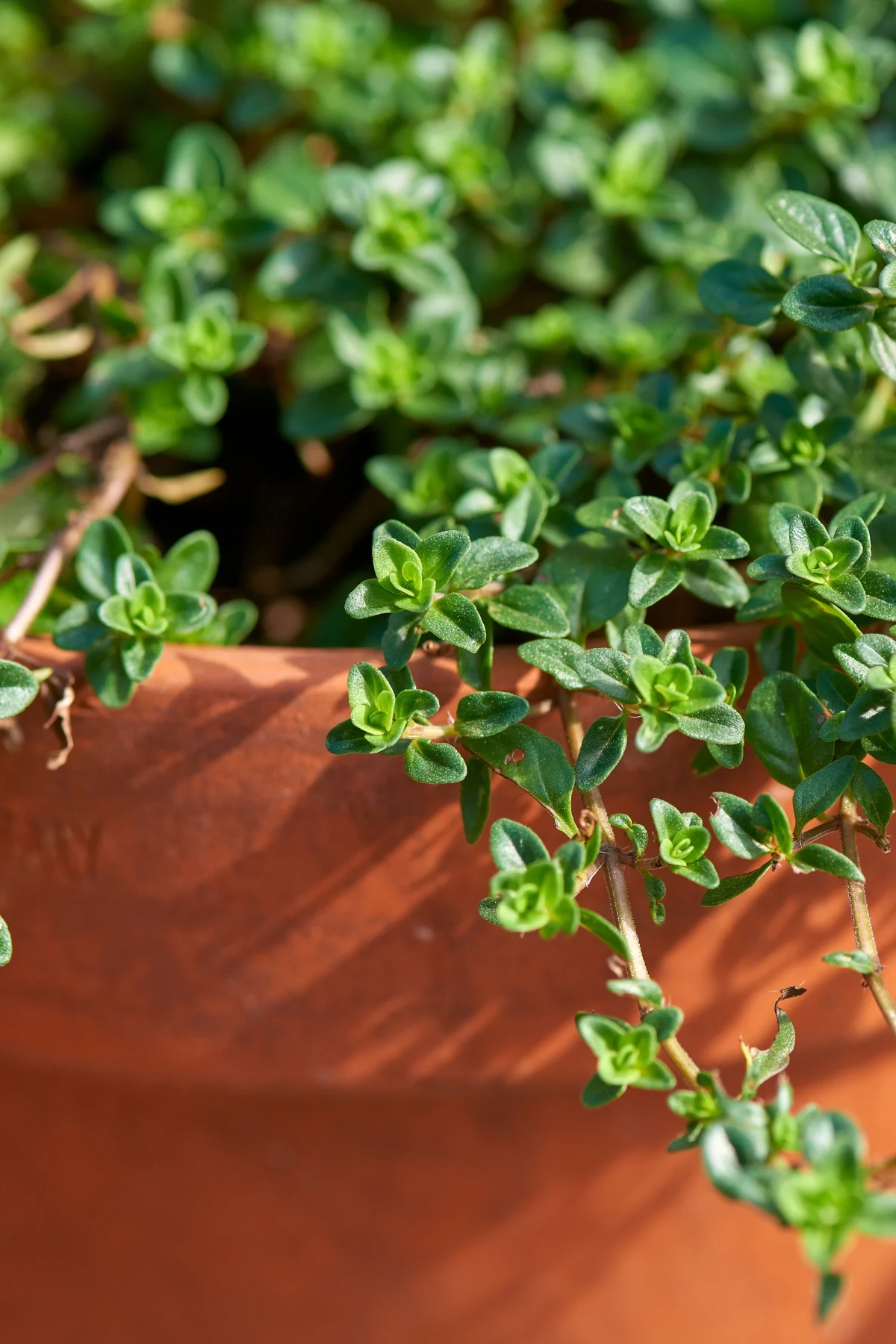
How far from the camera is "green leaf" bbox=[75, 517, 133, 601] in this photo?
2.29ft

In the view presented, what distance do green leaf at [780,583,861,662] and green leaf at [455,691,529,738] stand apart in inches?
5.8

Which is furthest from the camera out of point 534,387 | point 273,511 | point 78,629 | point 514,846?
point 273,511

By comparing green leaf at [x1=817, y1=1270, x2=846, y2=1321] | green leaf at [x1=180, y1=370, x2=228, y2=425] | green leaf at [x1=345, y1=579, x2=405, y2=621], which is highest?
green leaf at [x1=345, y1=579, x2=405, y2=621]

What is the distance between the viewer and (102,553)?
2.32 ft

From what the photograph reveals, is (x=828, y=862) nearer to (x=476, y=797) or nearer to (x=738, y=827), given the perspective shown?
(x=738, y=827)

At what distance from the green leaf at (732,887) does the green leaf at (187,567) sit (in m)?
0.33

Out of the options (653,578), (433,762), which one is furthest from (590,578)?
(433,762)

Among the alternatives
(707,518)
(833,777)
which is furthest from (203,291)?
(833,777)

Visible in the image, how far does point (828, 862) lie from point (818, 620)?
13cm

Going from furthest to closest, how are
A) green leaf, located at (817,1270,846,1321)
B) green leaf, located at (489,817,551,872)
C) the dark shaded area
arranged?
the dark shaded area
green leaf, located at (489,817,551,872)
green leaf, located at (817,1270,846,1321)

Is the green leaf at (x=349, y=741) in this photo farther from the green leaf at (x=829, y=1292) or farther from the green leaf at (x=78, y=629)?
the green leaf at (x=829, y=1292)

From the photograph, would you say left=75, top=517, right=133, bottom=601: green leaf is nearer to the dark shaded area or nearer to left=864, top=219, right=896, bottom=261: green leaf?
the dark shaded area

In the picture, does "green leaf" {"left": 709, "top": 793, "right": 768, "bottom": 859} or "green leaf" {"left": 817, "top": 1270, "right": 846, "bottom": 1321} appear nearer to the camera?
"green leaf" {"left": 817, "top": 1270, "right": 846, "bottom": 1321}

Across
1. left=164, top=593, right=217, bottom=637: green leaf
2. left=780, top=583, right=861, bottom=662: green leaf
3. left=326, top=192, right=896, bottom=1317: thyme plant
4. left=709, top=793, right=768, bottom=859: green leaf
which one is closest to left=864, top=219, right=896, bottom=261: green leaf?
left=326, top=192, right=896, bottom=1317: thyme plant
